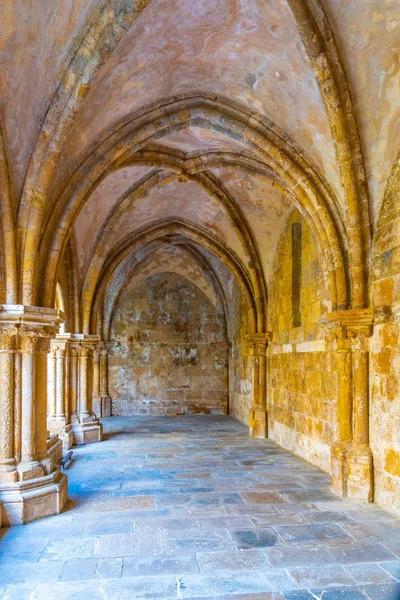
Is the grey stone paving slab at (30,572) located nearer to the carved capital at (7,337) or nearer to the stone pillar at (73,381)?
the carved capital at (7,337)

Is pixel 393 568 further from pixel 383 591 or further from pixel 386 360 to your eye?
pixel 386 360

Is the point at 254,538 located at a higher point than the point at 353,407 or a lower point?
lower

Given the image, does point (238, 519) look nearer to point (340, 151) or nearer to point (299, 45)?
point (340, 151)

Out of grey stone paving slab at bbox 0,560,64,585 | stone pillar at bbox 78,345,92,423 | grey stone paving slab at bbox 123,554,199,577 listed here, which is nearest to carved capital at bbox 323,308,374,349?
grey stone paving slab at bbox 123,554,199,577

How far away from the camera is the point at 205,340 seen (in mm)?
13773

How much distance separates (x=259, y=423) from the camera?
30.5ft

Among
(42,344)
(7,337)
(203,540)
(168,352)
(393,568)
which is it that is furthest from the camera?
(168,352)

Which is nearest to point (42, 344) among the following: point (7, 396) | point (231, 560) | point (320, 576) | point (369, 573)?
point (7, 396)

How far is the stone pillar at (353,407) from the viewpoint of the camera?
516 centimetres

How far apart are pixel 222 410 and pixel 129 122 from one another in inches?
376

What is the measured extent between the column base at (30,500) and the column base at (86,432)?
370 centimetres

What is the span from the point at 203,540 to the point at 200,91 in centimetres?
481

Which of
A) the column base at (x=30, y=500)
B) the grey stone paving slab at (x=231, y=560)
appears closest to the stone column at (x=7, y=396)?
the column base at (x=30, y=500)

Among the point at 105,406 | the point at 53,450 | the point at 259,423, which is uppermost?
the point at 53,450
